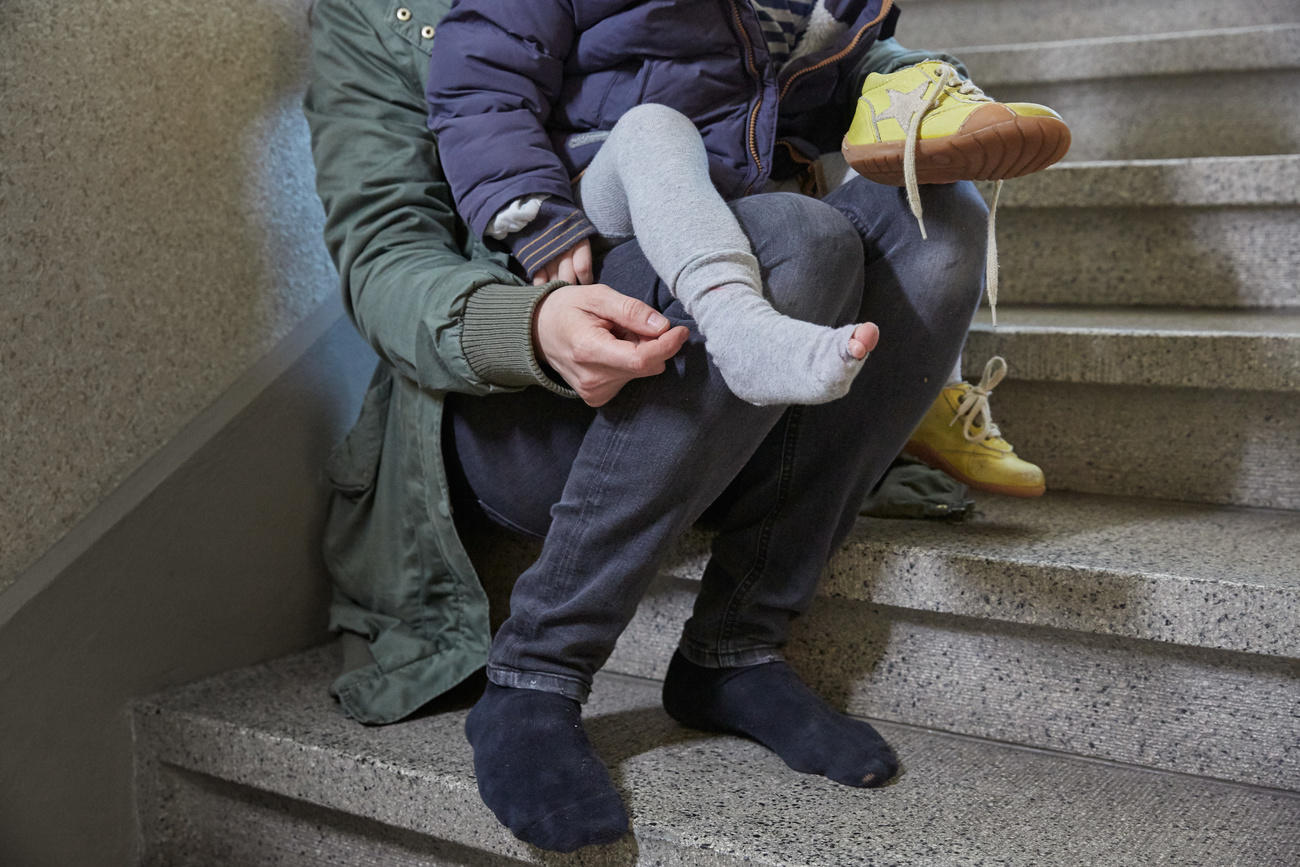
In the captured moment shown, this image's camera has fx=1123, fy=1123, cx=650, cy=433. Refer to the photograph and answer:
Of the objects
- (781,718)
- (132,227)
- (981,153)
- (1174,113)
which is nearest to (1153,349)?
(981,153)

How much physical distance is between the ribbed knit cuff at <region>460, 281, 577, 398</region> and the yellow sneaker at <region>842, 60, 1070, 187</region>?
0.89ft

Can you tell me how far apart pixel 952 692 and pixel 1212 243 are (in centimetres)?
69

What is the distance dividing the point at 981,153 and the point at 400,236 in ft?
1.66

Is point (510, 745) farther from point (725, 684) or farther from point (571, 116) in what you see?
point (571, 116)

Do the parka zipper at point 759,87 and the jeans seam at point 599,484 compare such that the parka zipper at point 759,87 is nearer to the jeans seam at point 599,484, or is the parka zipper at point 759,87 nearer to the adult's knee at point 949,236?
the adult's knee at point 949,236

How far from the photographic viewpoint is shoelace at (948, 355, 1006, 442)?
3.76 feet

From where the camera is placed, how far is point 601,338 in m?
0.79

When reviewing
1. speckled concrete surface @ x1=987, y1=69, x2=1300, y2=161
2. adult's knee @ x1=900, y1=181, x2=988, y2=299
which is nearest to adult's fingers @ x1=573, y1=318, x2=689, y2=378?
adult's knee @ x1=900, y1=181, x2=988, y2=299

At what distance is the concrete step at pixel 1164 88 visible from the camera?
1558 mm

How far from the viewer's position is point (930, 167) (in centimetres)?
84

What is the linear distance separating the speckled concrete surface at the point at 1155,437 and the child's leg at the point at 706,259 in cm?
44

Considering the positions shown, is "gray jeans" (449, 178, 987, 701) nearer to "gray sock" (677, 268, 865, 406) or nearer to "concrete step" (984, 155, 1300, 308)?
"gray sock" (677, 268, 865, 406)

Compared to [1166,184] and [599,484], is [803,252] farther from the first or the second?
[1166,184]

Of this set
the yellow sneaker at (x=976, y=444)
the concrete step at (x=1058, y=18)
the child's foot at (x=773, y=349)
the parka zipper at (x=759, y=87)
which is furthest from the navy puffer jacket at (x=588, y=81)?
the concrete step at (x=1058, y=18)
